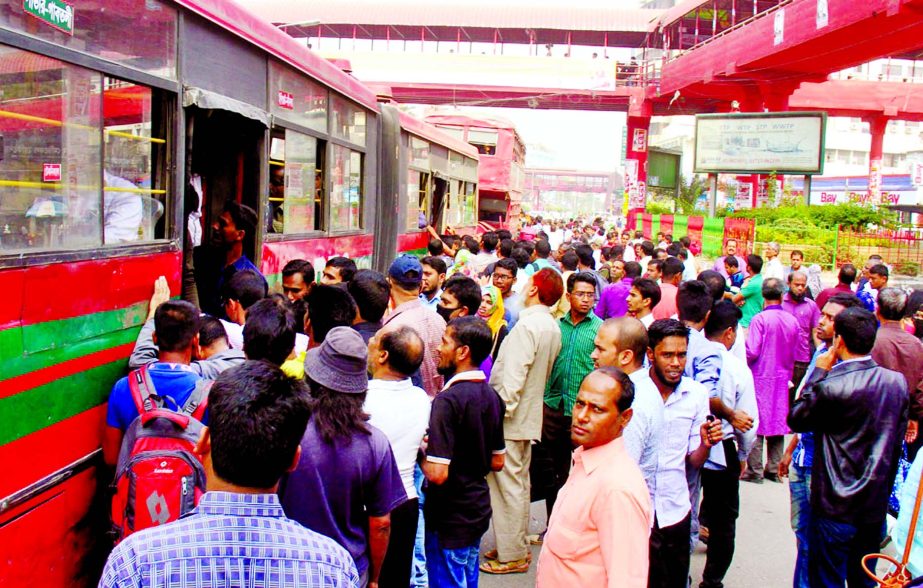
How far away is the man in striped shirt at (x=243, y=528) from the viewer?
1648mm

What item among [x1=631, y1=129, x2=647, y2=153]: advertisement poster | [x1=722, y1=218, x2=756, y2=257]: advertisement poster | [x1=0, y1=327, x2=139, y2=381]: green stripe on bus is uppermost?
[x1=631, y1=129, x2=647, y2=153]: advertisement poster

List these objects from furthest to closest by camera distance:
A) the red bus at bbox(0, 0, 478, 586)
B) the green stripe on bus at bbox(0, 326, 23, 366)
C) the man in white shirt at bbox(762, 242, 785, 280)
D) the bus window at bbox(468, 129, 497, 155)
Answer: the bus window at bbox(468, 129, 497, 155), the man in white shirt at bbox(762, 242, 785, 280), the red bus at bbox(0, 0, 478, 586), the green stripe on bus at bbox(0, 326, 23, 366)

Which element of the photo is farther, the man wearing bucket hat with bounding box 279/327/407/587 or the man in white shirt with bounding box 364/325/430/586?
the man in white shirt with bounding box 364/325/430/586

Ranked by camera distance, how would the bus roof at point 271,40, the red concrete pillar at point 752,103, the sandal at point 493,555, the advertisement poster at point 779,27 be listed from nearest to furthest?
the bus roof at point 271,40
the sandal at point 493,555
the advertisement poster at point 779,27
the red concrete pillar at point 752,103

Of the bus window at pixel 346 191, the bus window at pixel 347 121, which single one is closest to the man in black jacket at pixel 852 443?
the bus window at pixel 346 191

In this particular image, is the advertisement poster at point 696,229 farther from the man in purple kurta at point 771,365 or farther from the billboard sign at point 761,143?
the man in purple kurta at point 771,365

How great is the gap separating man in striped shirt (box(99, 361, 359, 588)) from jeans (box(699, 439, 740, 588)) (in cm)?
330

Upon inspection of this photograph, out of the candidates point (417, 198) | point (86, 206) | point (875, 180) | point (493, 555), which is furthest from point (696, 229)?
point (86, 206)

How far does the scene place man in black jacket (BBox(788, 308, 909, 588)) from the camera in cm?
394

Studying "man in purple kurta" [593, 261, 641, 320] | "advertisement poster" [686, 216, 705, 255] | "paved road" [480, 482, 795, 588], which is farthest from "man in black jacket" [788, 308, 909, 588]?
"advertisement poster" [686, 216, 705, 255]

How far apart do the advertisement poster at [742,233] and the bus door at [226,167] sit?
15.2m

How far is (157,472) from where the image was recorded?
317 centimetres

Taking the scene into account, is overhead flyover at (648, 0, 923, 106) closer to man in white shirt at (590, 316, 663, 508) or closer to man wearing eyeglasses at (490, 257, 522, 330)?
man wearing eyeglasses at (490, 257, 522, 330)

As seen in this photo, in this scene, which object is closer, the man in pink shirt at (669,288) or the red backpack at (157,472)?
the red backpack at (157,472)
